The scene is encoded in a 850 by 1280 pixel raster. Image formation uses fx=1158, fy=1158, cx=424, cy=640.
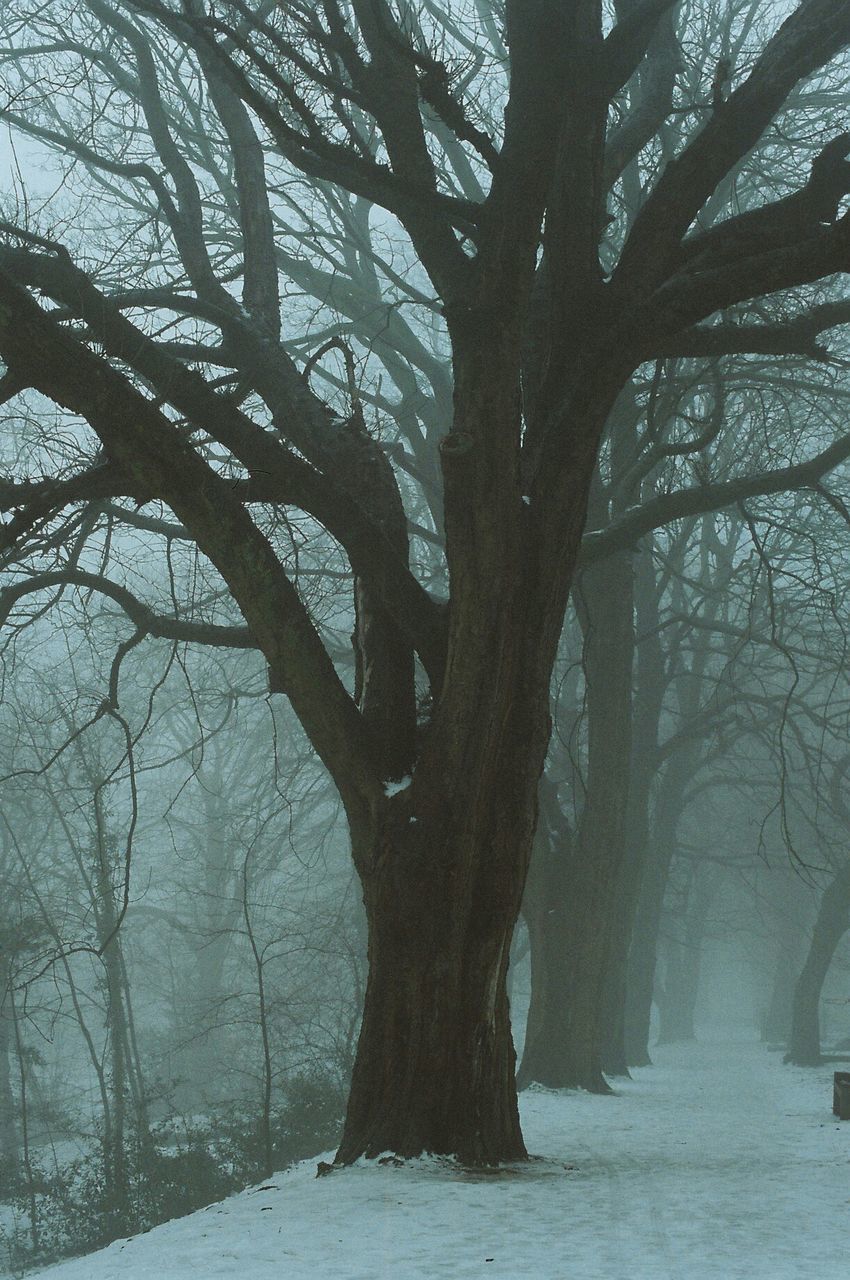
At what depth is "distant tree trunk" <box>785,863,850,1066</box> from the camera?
18.6 meters

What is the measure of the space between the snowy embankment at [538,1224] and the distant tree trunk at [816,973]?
Answer: 1317 centimetres

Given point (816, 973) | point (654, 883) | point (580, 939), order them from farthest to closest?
1. point (654, 883)
2. point (816, 973)
3. point (580, 939)

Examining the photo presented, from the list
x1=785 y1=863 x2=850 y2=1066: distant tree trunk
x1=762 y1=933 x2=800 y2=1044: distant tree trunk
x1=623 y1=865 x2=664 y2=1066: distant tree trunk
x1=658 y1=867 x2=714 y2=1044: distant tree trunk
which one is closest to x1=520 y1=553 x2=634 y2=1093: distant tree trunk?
x1=623 y1=865 x2=664 y2=1066: distant tree trunk

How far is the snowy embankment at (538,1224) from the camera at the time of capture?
3271 millimetres

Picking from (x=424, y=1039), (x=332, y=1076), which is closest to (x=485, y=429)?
(x=424, y=1039)

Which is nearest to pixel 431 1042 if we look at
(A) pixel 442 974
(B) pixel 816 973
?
(A) pixel 442 974

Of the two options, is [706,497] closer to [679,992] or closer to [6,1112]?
[6,1112]

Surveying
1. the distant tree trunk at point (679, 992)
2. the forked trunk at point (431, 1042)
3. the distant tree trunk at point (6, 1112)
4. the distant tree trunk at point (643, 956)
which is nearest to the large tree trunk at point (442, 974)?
the forked trunk at point (431, 1042)

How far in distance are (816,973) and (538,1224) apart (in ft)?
55.2

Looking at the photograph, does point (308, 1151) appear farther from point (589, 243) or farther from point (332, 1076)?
point (589, 243)

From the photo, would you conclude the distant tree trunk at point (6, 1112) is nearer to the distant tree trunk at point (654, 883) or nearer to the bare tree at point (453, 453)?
the bare tree at point (453, 453)

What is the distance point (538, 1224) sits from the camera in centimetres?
381

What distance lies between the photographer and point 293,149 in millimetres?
5934

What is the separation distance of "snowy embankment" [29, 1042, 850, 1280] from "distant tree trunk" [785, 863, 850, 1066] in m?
13.2
